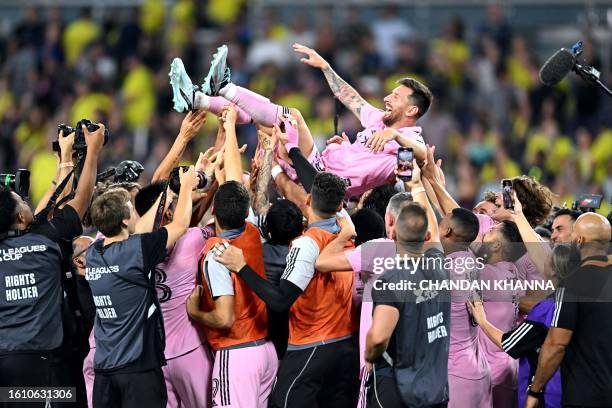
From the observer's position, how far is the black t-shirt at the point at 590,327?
689 centimetres

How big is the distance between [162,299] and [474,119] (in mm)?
9030

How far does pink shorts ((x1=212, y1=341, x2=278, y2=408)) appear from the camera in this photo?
733cm

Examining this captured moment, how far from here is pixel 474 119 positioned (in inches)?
623

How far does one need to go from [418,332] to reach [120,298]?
1869 millimetres

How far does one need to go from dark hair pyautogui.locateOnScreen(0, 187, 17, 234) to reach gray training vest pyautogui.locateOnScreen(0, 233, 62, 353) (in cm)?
9

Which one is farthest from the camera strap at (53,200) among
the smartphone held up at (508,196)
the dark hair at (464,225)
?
the smartphone held up at (508,196)

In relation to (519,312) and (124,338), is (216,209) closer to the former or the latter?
(124,338)

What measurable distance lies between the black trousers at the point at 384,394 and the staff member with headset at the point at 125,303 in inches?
53.8

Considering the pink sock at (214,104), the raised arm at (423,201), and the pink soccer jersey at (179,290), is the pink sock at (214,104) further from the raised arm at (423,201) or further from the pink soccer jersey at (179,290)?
the raised arm at (423,201)

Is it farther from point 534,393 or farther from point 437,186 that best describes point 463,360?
point 437,186

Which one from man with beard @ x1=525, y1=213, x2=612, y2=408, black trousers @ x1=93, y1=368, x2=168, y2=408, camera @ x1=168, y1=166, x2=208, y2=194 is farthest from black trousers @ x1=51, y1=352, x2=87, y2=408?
man with beard @ x1=525, y1=213, x2=612, y2=408

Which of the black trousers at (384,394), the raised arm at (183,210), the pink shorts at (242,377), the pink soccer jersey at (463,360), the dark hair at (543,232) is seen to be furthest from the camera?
the dark hair at (543,232)

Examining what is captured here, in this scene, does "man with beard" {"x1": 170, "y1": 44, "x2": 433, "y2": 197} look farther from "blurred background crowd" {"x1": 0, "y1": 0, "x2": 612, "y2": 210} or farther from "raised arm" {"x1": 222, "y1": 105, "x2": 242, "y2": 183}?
"blurred background crowd" {"x1": 0, "y1": 0, "x2": 612, "y2": 210}

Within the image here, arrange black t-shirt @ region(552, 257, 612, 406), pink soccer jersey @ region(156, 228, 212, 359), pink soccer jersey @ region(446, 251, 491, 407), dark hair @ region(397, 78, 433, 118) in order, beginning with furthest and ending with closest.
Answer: dark hair @ region(397, 78, 433, 118), pink soccer jersey @ region(156, 228, 212, 359), pink soccer jersey @ region(446, 251, 491, 407), black t-shirt @ region(552, 257, 612, 406)
